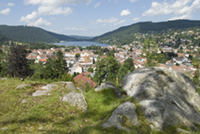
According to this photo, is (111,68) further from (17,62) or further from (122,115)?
(122,115)

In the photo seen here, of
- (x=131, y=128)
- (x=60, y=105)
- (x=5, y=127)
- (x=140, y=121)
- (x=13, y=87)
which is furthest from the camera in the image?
(x=13, y=87)

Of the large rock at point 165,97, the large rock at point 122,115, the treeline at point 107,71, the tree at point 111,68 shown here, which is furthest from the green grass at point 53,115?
the tree at point 111,68

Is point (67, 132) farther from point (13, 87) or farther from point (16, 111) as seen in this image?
point (13, 87)

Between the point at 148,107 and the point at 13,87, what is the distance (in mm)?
8166

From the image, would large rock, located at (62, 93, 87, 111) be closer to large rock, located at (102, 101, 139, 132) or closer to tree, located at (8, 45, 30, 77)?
large rock, located at (102, 101, 139, 132)

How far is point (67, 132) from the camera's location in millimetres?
4535

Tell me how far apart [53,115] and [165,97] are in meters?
5.88

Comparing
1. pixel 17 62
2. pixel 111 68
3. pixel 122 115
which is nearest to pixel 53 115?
pixel 122 115

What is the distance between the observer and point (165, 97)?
6.79 m

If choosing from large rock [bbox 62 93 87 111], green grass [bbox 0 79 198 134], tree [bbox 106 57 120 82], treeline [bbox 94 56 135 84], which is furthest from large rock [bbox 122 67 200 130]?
tree [bbox 106 57 120 82]

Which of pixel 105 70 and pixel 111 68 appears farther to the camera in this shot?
pixel 111 68

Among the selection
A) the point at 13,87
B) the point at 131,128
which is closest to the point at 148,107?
the point at 131,128

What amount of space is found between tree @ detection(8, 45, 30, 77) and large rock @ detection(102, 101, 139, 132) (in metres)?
21.5

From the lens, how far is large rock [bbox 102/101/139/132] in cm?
493
